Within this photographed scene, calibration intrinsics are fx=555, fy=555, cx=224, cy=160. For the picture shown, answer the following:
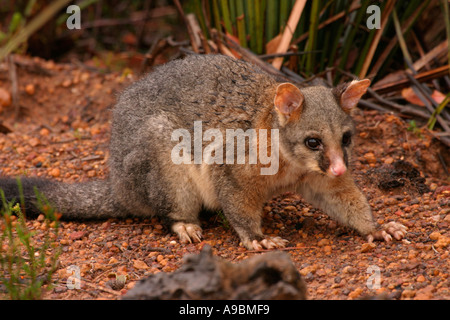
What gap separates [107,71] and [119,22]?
2.05m

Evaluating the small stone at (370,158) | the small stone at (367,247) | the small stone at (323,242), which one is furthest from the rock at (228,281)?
the small stone at (370,158)

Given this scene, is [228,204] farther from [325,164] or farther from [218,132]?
[325,164]

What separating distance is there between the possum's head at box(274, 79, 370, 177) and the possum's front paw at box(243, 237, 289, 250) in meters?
0.78

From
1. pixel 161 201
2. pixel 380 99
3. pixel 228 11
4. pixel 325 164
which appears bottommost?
pixel 161 201

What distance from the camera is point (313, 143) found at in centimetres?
485

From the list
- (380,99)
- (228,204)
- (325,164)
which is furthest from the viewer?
(380,99)

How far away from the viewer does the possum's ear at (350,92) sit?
4988 millimetres

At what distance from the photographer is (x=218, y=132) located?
5391 mm

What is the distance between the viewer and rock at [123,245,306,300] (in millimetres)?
3322

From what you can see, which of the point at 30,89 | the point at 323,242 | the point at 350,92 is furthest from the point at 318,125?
the point at 30,89

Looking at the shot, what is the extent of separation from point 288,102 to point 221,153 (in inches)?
33.2

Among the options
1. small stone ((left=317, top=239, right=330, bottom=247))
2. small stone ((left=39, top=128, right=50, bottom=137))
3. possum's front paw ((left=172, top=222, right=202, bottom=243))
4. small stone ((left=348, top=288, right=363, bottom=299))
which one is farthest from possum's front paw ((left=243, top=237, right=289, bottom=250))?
small stone ((left=39, top=128, right=50, bottom=137))

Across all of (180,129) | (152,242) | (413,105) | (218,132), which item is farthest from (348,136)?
(413,105)

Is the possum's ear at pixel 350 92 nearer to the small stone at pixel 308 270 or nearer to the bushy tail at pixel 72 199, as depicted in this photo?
the small stone at pixel 308 270
